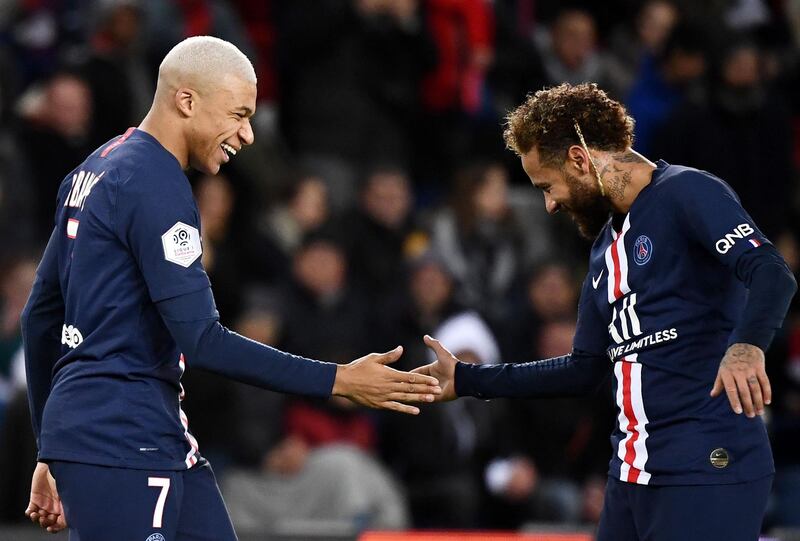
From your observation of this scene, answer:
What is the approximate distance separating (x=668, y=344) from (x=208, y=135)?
5.14 ft

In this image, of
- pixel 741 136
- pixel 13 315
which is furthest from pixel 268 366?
pixel 741 136

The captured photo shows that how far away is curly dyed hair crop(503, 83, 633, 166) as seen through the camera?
466cm

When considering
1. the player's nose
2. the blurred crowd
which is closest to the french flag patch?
the player's nose

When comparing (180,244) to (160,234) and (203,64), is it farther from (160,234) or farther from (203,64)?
(203,64)

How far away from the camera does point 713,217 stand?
4277mm

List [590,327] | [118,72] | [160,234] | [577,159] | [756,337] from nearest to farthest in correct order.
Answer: [160,234] < [756,337] < [577,159] < [590,327] < [118,72]

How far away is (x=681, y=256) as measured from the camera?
14.5ft

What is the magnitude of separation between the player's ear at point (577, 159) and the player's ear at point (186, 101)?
126 cm

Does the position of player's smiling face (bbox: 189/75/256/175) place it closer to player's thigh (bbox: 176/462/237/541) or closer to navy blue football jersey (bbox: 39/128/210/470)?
navy blue football jersey (bbox: 39/128/210/470)

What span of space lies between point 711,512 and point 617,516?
0.38 m

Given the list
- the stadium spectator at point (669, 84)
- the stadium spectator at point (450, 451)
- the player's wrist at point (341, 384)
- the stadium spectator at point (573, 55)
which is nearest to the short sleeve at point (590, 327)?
the player's wrist at point (341, 384)

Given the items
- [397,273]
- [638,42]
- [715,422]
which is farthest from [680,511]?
[638,42]

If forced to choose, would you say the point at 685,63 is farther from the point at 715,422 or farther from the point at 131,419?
the point at 131,419

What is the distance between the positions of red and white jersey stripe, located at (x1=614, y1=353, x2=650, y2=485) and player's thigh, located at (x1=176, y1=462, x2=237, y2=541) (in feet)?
4.17
